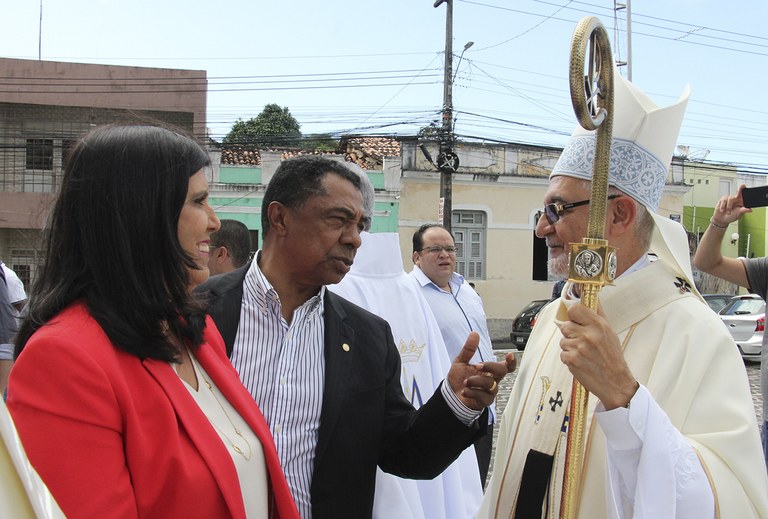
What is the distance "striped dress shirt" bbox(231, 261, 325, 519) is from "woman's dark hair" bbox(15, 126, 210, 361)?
0.68m

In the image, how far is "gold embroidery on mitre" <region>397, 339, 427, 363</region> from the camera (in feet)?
13.5

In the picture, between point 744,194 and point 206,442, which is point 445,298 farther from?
point 206,442

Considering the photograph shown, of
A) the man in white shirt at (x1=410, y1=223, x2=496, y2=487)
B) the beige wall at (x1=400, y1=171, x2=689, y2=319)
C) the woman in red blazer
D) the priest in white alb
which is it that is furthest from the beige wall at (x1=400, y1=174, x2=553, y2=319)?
the woman in red blazer

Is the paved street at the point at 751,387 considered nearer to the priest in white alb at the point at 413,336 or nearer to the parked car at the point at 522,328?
the priest in white alb at the point at 413,336

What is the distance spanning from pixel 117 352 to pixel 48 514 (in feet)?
2.24

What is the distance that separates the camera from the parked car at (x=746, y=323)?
14312mm

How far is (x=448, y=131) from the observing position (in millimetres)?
18625

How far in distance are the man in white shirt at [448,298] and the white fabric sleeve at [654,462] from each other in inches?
124

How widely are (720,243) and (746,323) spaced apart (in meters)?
11.7

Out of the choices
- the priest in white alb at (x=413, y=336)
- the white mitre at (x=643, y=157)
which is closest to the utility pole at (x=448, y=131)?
the priest in white alb at (x=413, y=336)

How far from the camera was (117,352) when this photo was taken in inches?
61.4

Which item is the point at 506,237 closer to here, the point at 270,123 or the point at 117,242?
the point at 117,242

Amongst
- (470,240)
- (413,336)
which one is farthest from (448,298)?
(470,240)

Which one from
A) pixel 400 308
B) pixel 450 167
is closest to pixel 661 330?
pixel 400 308
